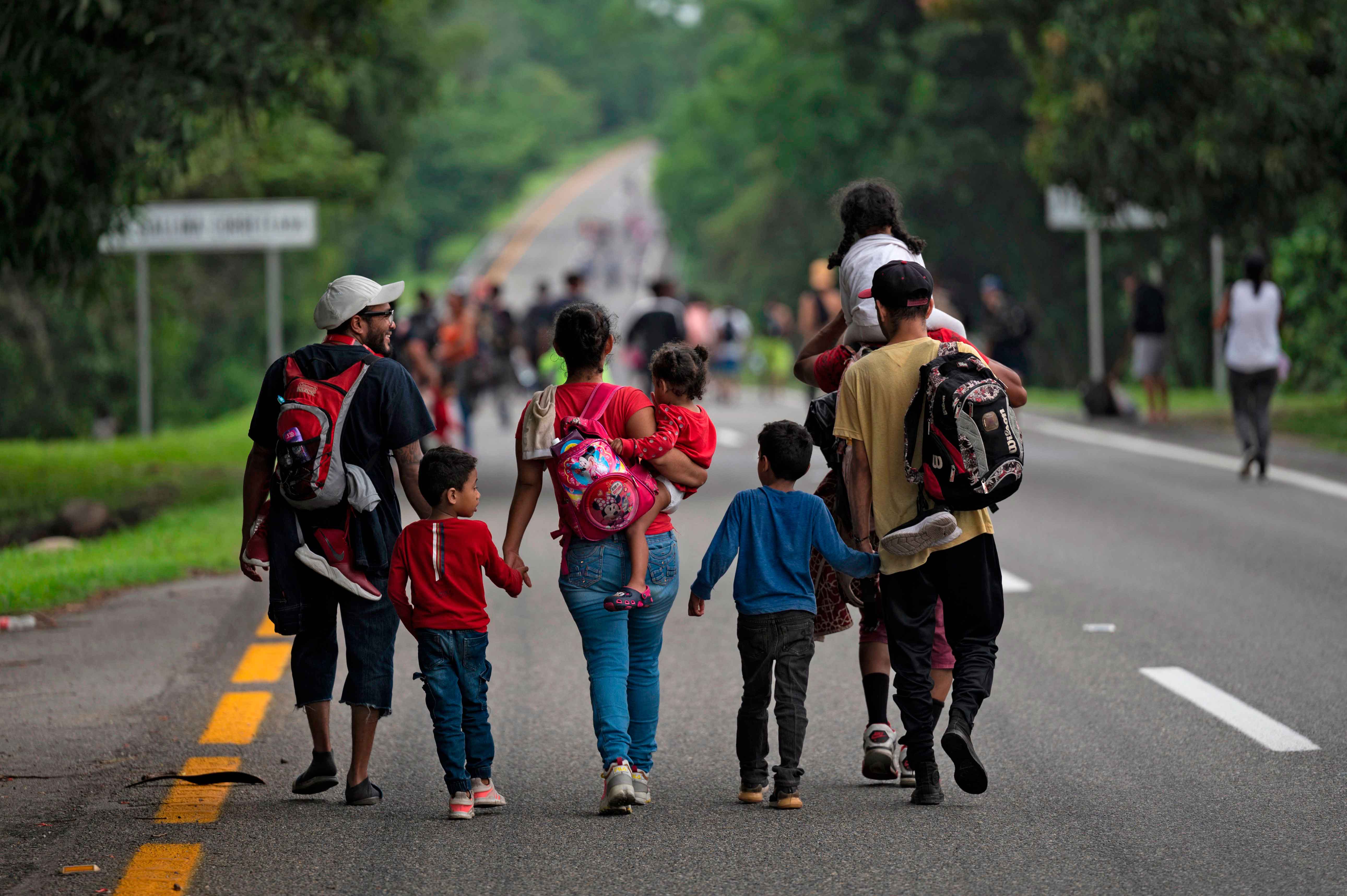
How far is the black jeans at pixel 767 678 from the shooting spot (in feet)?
19.5

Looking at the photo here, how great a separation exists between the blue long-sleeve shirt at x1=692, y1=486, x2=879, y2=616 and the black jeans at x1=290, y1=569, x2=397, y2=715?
1.00 m

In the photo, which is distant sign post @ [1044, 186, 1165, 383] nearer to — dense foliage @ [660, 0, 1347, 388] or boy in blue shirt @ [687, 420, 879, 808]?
dense foliage @ [660, 0, 1347, 388]

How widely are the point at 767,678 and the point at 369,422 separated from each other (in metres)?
1.46

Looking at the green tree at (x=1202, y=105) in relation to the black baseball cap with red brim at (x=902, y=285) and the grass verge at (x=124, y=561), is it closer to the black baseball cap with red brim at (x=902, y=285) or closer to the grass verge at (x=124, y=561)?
the grass verge at (x=124, y=561)

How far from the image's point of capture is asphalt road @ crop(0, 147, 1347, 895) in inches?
205

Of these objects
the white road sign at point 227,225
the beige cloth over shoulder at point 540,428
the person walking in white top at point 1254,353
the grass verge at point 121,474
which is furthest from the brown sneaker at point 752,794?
the white road sign at point 227,225

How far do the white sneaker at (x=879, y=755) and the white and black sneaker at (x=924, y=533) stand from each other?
70 cm

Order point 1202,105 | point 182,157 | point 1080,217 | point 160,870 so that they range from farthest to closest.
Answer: point 1080,217, point 1202,105, point 182,157, point 160,870

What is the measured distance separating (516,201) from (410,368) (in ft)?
335

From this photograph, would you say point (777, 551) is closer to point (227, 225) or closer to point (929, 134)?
point (227, 225)

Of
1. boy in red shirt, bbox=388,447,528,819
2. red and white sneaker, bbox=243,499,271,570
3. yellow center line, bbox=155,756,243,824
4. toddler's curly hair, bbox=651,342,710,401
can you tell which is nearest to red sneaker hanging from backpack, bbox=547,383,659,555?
toddler's curly hair, bbox=651,342,710,401

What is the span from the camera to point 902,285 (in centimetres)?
588

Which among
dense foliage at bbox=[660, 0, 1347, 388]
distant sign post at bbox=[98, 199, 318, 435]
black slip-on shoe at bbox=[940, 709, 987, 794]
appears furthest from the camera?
distant sign post at bbox=[98, 199, 318, 435]

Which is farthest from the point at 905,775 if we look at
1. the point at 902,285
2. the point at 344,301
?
the point at 344,301
